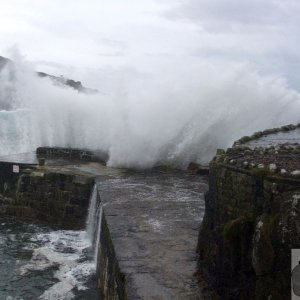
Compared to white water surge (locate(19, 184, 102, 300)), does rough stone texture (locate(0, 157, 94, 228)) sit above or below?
above

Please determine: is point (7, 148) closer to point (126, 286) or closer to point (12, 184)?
point (12, 184)

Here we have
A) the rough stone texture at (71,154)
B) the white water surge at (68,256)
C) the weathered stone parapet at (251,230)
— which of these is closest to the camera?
the weathered stone parapet at (251,230)

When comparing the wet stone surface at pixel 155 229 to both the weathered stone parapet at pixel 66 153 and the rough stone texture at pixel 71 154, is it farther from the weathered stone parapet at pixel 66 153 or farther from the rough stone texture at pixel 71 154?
the weathered stone parapet at pixel 66 153

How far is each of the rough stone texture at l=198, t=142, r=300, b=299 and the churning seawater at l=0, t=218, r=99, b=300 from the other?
2998mm

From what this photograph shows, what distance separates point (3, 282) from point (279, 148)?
4568 millimetres

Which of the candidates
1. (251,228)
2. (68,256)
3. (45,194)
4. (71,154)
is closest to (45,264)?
(68,256)

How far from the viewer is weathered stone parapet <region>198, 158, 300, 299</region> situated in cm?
285

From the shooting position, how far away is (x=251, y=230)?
3.21 m

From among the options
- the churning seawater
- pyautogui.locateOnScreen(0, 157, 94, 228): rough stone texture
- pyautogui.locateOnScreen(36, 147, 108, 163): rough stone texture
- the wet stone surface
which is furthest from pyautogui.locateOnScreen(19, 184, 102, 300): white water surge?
pyautogui.locateOnScreen(36, 147, 108, 163): rough stone texture

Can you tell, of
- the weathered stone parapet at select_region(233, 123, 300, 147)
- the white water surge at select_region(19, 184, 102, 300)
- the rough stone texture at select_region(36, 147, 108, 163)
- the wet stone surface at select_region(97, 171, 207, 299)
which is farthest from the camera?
the rough stone texture at select_region(36, 147, 108, 163)

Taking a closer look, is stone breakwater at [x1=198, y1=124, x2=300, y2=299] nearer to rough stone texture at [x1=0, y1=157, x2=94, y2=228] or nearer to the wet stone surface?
the wet stone surface

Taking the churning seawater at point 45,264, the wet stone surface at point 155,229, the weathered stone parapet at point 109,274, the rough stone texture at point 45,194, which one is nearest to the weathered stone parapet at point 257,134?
the wet stone surface at point 155,229

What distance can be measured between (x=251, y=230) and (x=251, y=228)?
0.01m

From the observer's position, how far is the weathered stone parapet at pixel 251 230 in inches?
112
